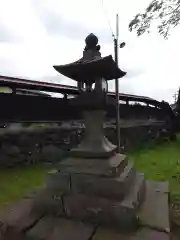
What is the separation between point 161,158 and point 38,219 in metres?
6.94

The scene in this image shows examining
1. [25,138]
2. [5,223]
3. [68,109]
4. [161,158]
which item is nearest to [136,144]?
[161,158]

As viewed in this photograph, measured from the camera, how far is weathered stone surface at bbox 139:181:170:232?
2.76 meters

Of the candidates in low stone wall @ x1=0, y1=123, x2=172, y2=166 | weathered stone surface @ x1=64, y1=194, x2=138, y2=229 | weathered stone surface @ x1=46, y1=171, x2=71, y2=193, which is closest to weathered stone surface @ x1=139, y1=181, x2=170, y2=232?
weathered stone surface @ x1=64, y1=194, x2=138, y2=229

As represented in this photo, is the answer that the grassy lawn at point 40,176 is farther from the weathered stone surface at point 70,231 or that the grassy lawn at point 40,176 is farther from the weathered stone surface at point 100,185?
the weathered stone surface at point 70,231

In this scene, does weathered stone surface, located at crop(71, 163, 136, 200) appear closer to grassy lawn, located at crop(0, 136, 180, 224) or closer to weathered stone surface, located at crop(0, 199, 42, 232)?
weathered stone surface, located at crop(0, 199, 42, 232)

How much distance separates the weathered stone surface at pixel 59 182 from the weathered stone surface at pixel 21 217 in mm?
381

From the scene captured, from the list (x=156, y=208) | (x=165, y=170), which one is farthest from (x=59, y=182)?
(x=165, y=170)

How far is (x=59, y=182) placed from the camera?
3.03m

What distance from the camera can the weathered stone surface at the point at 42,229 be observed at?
2.62m

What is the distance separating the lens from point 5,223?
9.61 ft

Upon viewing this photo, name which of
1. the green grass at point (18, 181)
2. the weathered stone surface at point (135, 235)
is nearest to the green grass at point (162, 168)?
the weathered stone surface at point (135, 235)

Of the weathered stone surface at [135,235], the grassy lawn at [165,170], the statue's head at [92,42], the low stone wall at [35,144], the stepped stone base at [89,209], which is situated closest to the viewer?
the weathered stone surface at [135,235]

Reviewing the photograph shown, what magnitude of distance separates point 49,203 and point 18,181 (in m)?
2.88

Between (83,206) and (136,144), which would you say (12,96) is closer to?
(83,206)
